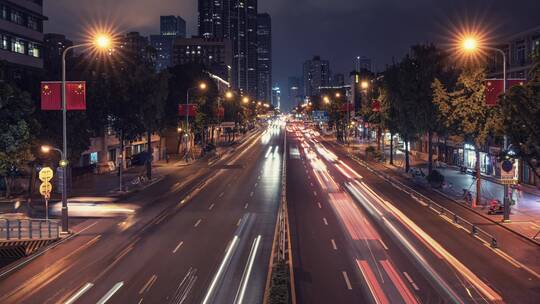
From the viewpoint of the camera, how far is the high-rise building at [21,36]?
65688 millimetres

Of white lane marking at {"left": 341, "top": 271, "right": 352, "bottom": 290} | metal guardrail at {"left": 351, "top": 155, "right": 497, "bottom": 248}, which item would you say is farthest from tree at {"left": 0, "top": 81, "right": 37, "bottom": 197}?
metal guardrail at {"left": 351, "top": 155, "right": 497, "bottom": 248}

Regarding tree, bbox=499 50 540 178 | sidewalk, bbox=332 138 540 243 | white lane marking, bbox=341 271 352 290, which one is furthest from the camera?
sidewalk, bbox=332 138 540 243

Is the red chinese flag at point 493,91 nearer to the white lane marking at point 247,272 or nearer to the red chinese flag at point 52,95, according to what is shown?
the white lane marking at point 247,272

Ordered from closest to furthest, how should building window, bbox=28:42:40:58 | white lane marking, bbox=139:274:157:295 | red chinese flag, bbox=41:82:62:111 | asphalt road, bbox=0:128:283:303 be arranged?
asphalt road, bbox=0:128:283:303, white lane marking, bbox=139:274:157:295, red chinese flag, bbox=41:82:62:111, building window, bbox=28:42:40:58

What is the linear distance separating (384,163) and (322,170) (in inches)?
492

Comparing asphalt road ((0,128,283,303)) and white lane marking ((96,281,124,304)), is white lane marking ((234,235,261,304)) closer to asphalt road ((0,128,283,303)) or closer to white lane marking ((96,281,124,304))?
asphalt road ((0,128,283,303))

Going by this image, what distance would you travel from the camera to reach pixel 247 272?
926 inches

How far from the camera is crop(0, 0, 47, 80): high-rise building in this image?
65688mm

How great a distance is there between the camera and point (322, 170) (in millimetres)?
68062

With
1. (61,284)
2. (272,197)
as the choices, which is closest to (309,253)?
(61,284)

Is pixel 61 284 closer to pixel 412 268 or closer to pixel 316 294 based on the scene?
pixel 316 294

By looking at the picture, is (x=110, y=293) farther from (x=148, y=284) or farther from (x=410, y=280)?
(x=410, y=280)

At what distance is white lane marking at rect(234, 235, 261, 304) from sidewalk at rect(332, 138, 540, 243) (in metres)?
14.6

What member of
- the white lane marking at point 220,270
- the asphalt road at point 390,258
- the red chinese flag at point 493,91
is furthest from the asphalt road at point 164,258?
the red chinese flag at point 493,91
